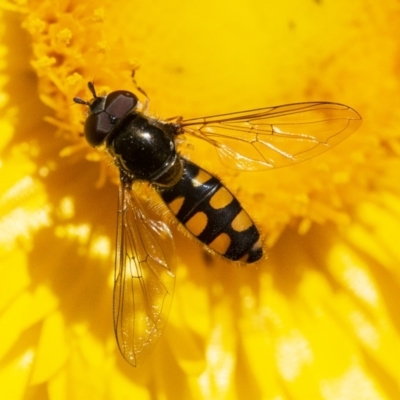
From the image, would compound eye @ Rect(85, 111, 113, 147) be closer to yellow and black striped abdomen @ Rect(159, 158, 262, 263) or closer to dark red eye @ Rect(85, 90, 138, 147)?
dark red eye @ Rect(85, 90, 138, 147)

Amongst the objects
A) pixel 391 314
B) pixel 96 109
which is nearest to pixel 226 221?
pixel 96 109

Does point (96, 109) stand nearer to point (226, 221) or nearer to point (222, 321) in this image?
point (226, 221)

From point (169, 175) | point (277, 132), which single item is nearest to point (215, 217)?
point (169, 175)

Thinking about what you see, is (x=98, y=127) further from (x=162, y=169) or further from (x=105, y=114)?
(x=162, y=169)

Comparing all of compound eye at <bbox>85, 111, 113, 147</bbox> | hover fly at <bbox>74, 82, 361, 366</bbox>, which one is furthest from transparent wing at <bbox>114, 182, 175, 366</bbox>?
compound eye at <bbox>85, 111, 113, 147</bbox>

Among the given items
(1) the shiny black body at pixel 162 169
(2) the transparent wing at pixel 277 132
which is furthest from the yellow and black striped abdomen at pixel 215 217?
(2) the transparent wing at pixel 277 132

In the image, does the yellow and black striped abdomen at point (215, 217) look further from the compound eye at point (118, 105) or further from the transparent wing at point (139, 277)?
the compound eye at point (118, 105)
